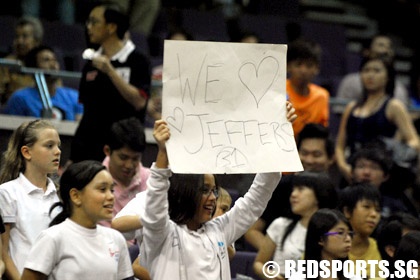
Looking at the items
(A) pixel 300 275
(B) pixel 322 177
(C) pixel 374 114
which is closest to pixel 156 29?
(C) pixel 374 114

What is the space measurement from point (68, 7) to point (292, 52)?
13.0 feet

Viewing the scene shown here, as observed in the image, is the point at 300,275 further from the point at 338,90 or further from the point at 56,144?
the point at 338,90

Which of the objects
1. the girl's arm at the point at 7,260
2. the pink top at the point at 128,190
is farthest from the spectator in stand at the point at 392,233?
the girl's arm at the point at 7,260

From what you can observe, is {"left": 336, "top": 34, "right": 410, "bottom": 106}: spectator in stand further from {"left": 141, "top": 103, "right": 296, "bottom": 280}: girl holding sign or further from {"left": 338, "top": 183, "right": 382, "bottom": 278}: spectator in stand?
{"left": 141, "top": 103, "right": 296, "bottom": 280}: girl holding sign

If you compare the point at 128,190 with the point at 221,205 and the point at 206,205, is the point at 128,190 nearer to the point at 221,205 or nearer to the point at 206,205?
the point at 221,205

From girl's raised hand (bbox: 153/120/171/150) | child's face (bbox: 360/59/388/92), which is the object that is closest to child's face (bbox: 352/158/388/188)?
child's face (bbox: 360/59/388/92)

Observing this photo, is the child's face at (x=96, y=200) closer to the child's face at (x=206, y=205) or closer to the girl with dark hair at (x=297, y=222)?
the child's face at (x=206, y=205)

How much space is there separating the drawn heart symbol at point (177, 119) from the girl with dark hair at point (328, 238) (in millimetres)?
1424

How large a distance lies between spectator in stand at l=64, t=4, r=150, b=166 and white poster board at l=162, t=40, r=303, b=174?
6.84 ft

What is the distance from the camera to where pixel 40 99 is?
882cm

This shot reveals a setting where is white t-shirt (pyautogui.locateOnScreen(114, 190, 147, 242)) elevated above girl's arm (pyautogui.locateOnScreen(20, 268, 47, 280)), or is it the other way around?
white t-shirt (pyautogui.locateOnScreen(114, 190, 147, 242))

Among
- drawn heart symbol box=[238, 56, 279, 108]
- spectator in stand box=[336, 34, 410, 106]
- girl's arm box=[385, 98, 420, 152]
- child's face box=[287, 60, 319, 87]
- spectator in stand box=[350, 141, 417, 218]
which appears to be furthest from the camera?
spectator in stand box=[336, 34, 410, 106]

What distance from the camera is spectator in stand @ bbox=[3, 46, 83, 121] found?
881cm

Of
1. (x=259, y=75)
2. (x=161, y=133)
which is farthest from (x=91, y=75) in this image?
(x=161, y=133)
